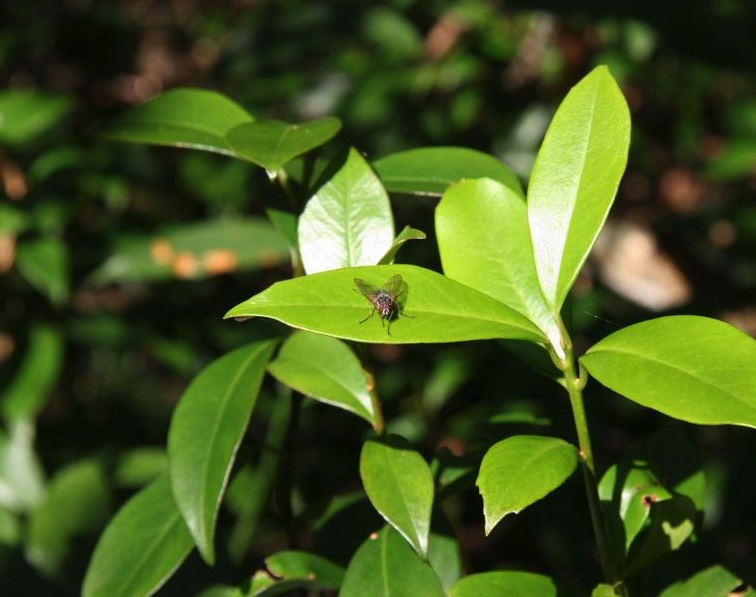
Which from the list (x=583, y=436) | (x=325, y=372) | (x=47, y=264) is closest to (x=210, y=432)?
(x=325, y=372)

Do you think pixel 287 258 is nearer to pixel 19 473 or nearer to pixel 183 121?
pixel 19 473

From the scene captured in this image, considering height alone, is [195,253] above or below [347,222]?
below

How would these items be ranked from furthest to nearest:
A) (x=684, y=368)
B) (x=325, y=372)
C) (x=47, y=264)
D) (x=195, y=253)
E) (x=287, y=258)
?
(x=287, y=258)
(x=195, y=253)
(x=47, y=264)
(x=325, y=372)
(x=684, y=368)

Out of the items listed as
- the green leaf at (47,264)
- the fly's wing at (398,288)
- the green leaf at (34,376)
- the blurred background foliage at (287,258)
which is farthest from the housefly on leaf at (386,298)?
the green leaf at (34,376)

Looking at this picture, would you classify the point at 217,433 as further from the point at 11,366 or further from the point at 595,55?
the point at 595,55

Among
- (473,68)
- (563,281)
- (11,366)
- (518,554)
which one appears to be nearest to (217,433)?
(563,281)

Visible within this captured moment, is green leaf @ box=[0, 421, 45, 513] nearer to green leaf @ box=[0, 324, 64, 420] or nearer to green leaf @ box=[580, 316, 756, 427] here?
green leaf @ box=[0, 324, 64, 420]
